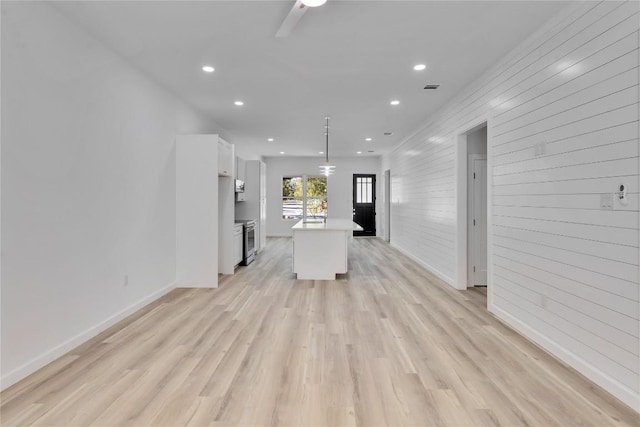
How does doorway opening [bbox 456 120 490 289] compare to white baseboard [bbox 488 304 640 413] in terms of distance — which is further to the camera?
doorway opening [bbox 456 120 490 289]

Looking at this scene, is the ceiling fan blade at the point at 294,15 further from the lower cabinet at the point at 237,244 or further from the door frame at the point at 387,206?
the door frame at the point at 387,206

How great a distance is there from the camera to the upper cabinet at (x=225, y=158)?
4980 mm

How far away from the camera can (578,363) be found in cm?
241

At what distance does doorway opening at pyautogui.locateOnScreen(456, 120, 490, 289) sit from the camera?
468 centimetres

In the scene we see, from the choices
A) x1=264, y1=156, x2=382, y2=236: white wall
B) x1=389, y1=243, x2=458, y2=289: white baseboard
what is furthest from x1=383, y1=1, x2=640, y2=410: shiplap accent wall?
x1=264, y1=156, x2=382, y2=236: white wall

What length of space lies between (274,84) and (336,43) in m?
1.29

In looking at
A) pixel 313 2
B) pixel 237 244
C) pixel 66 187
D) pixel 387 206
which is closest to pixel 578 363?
pixel 313 2

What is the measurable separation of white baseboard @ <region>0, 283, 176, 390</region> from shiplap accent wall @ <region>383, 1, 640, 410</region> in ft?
13.4

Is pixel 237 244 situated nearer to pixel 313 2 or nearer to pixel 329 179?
pixel 313 2

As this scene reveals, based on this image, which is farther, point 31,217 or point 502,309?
point 502,309

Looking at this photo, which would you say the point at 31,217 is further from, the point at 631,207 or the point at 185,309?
the point at 631,207

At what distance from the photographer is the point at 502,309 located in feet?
11.5

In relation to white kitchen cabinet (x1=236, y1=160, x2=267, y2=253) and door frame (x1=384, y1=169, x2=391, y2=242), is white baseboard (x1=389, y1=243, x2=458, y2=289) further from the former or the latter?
white kitchen cabinet (x1=236, y1=160, x2=267, y2=253)

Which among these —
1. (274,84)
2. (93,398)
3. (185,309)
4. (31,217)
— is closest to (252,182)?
(274,84)
